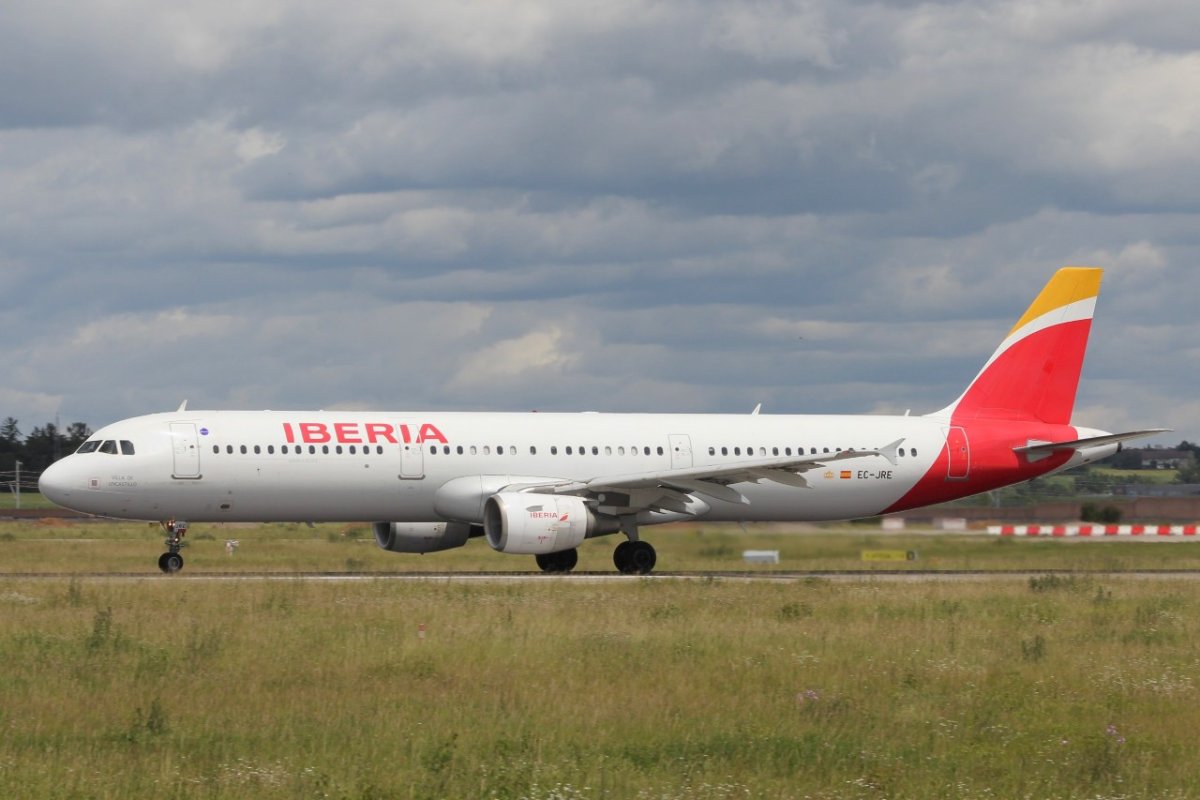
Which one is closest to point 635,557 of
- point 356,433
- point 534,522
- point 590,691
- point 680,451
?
point 680,451

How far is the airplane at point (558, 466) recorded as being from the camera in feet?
114

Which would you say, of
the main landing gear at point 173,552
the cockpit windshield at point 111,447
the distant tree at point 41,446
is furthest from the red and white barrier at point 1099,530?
the distant tree at point 41,446

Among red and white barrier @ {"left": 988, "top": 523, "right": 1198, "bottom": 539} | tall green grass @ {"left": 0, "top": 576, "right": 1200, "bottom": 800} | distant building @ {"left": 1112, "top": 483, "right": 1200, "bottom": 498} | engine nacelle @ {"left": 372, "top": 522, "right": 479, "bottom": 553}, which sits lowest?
tall green grass @ {"left": 0, "top": 576, "right": 1200, "bottom": 800}

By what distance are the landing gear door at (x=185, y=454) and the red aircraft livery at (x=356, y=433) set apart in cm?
192

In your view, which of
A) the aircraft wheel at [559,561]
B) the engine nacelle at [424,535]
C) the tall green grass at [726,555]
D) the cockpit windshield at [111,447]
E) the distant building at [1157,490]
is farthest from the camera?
the distant building at [1157,490]

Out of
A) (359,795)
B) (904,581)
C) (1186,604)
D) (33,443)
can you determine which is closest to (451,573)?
(904,581)

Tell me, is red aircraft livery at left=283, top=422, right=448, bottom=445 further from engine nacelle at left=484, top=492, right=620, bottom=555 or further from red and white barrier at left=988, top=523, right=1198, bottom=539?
red and white barrier at left=988, top=523, right=1198, bottom=539

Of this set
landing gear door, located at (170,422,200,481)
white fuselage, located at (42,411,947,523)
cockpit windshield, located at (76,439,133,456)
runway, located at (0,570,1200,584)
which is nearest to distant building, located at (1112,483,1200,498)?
runway, located at (0,570,1200,584)

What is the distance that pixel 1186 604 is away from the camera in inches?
1130

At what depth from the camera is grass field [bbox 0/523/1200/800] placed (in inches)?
Result: 505

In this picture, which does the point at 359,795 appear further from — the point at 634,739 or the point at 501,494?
the point at 501,494

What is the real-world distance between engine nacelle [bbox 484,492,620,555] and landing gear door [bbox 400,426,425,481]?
6.12 feet

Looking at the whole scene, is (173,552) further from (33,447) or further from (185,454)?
(33,447)

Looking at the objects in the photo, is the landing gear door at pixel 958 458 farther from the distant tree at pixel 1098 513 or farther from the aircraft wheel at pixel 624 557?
the distant tree at pixel 1098 513
